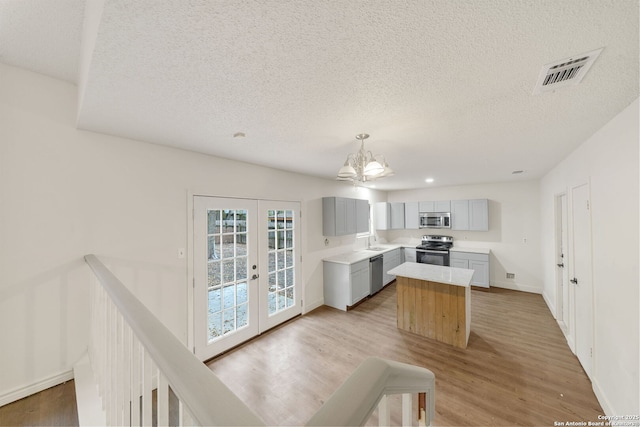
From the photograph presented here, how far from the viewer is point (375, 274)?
5035 mm

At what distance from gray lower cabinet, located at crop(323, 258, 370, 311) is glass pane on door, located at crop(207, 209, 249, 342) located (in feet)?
5.58

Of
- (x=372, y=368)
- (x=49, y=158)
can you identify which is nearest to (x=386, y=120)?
(x=372, y=368)

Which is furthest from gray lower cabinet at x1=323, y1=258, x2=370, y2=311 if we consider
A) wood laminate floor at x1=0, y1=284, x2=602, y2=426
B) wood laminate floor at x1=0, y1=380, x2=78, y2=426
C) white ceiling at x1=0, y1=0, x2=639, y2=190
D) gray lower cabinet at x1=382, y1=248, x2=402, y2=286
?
wood laminate floor at x1=0, y1=380, x2=78, y2=426

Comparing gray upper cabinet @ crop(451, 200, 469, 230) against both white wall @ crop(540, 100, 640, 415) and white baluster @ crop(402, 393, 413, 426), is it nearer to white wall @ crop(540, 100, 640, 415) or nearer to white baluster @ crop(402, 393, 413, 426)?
white wall @ crop(540, 100, 640, 415)

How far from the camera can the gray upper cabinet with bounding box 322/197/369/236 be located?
4473 mm

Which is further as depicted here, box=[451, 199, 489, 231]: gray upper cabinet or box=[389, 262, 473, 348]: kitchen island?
box=[451, 199, 489, 231]: gray upper cabinet

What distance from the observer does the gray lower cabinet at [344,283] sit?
4.24 meters

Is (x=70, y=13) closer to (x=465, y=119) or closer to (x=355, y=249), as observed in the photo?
(x=465, y=119)

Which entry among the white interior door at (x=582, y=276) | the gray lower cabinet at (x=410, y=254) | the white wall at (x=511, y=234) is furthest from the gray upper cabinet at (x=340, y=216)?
the white interior door at (x=582, y=276)

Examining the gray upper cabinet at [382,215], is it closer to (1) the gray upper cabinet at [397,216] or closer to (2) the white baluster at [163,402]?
(1) the gray upper cabinet at [397,216]

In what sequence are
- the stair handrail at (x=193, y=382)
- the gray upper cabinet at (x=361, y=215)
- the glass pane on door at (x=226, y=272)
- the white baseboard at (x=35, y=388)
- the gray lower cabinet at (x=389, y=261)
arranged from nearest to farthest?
1. the stair handrail at (x=193, y=382)
2. the white baseboard at (x=35, y=388)
3. the glass pane on door at (x=226, y=272)
4. the gray upper cabinet at (x=361, y=215)
5. the gray lower cabinet at (x=389, y=261)

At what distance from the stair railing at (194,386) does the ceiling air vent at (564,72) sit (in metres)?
1.66

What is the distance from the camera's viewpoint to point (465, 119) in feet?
6.29

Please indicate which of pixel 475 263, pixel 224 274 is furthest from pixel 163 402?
pixel 475 263
